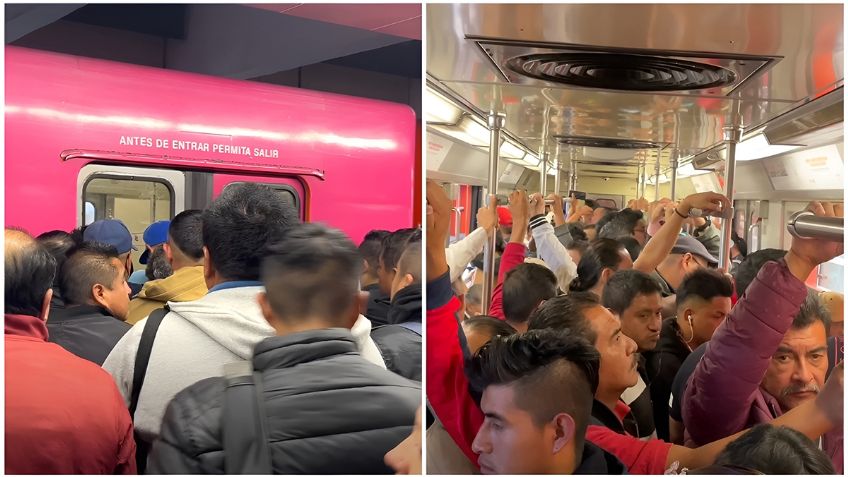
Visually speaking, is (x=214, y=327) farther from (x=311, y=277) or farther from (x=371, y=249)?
(x=371, y=249)

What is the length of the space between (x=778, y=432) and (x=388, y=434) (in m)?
0.80

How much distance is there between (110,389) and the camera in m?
1.63

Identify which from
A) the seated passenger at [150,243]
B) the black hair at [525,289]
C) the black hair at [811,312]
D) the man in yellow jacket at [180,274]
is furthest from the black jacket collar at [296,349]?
the black hair at [811,312]

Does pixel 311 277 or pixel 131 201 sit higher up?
pixel 131 201

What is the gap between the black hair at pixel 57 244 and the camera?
71.8 inches

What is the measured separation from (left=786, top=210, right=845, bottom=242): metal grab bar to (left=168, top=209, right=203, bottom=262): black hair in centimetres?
133

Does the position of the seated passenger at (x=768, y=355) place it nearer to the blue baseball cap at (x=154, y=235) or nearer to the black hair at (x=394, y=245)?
the black hair at (x=394, y=245)

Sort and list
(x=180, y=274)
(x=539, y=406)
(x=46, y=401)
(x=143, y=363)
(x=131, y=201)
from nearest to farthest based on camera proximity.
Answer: (x=539, y=406), (x=46, y=401), (x=143, y=363), (x=180, y=274), (x=131, y=201)

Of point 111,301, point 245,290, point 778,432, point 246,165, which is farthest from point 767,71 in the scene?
point 111,301

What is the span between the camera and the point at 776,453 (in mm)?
1484

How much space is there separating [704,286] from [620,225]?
0.22 meters

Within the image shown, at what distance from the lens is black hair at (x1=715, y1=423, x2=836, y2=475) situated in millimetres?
1478

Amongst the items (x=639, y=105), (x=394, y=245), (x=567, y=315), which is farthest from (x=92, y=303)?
(x=639, y=105)

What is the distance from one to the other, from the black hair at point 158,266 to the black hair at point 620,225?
103 cm
